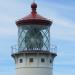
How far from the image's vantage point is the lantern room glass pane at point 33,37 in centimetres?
5694

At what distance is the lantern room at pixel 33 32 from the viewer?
187 ft

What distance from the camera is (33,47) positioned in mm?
56844

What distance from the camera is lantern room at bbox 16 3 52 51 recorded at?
5697 centimetres

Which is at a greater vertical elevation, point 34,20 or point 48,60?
point 34,20

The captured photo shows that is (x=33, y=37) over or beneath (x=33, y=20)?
beneath

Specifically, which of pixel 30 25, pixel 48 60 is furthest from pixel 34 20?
pixel 48 60

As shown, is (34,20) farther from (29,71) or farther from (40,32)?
(29,71)

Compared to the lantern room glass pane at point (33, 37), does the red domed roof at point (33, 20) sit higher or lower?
higher

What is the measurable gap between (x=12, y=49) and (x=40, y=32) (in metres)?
3.18

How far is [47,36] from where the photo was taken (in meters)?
57.8

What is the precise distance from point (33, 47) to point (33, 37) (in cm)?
99

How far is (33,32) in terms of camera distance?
2256 inches

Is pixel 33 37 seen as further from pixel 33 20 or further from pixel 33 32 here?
pixel 33 20

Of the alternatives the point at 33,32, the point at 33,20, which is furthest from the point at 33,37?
the point at 33,20
